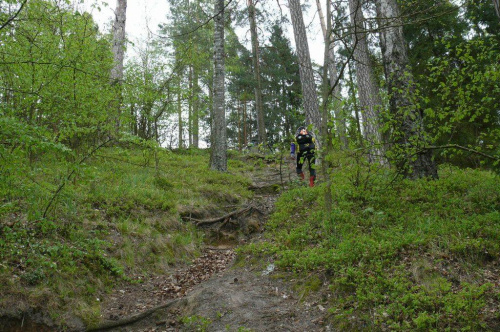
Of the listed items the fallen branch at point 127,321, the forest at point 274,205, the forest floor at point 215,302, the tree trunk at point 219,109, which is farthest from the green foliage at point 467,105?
the tree trunk at point 219,109

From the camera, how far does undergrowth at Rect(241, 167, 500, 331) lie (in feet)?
10.8

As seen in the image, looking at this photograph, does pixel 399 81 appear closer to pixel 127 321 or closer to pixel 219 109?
pixel 219 109

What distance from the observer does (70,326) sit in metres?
3.88

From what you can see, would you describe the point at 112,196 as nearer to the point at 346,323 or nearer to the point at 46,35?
the point at 46,35

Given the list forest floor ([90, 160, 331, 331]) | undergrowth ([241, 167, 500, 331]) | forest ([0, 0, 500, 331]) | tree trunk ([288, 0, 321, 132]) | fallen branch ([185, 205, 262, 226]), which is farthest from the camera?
tree trunk ([288, 0, 321, 132])

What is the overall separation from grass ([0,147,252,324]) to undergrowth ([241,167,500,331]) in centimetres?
199

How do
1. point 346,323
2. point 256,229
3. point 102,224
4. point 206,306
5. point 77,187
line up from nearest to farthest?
point 346,323, point 206,306, point 102,224, point 77,187, point 256,229

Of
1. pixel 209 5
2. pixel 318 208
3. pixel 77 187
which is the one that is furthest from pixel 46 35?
pixel 209 5

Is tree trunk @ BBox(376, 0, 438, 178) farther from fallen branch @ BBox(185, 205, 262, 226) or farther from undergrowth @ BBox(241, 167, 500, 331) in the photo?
fallen branch @ BBox(185, 205, 262, 226)

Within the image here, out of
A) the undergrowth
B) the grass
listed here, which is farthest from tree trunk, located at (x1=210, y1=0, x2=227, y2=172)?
the undergrowth

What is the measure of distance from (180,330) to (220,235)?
3439mm

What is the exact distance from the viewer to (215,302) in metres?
4.46

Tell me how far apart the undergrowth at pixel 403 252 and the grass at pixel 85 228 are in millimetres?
1986

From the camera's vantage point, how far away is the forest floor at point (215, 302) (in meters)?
3.94
